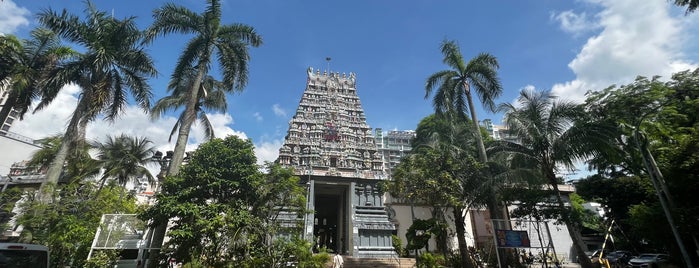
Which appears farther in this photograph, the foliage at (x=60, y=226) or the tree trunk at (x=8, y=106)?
the tree trunk at (x=8, y=106)

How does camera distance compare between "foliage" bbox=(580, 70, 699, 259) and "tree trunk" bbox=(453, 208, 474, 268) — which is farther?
"tree trunk" bbox=(453, 208, 474, 268)

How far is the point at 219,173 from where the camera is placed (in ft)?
42.7

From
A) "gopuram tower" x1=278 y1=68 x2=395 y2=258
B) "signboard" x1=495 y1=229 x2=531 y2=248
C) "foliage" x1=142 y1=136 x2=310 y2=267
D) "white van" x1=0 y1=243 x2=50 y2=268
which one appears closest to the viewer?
"white van" x1=0 y1=243 x2=50 y2=268

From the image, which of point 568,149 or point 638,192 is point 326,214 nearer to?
point 568,149

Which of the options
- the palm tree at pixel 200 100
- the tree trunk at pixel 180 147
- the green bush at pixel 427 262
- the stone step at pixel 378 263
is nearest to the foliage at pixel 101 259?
the tree trunk at pixel 180 147

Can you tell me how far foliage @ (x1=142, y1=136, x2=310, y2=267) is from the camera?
11.3 metres

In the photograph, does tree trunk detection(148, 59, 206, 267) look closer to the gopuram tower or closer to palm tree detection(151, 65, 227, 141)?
palm tree detection(151, 65, 227, 141)

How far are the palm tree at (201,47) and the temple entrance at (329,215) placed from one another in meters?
13.4

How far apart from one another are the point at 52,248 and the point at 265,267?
8.08 m

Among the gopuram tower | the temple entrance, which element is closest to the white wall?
the gopuram tower

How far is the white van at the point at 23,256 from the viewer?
281 inches

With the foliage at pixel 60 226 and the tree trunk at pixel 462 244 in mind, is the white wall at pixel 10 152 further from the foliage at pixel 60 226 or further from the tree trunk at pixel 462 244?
the tree trunk at pixel 462 244

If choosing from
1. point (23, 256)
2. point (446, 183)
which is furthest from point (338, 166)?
point (23, 256)

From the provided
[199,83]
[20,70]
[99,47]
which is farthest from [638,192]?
[20,70]
